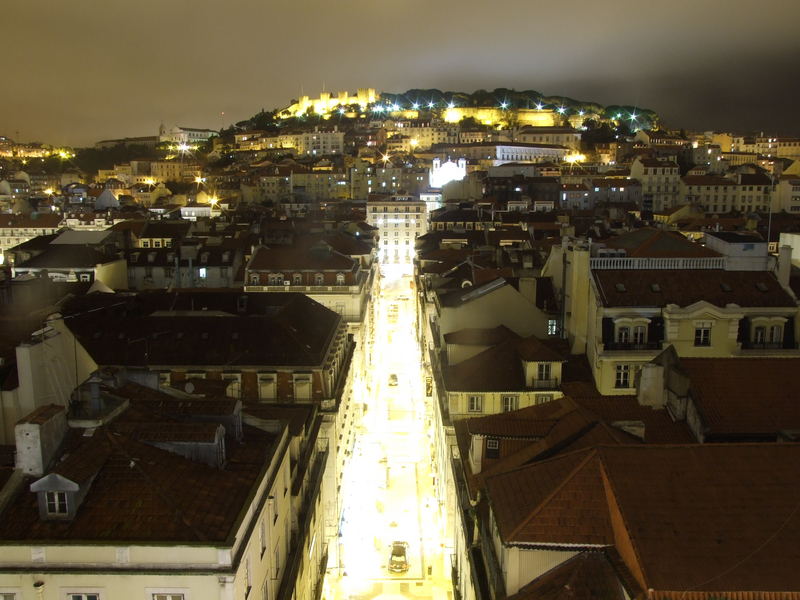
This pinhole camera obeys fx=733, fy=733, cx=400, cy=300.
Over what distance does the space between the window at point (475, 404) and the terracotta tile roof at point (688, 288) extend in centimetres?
800

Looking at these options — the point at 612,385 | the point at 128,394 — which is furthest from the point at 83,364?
the point at 612,385

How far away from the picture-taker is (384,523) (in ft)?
149

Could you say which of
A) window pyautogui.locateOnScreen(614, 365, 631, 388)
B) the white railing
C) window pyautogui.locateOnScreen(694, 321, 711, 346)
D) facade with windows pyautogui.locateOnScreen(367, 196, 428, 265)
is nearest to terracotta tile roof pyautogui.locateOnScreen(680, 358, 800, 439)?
window pyautogui.locateOnScreen(694, 321, 711, 346)

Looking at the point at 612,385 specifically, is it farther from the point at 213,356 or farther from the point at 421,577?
the point at 213,356

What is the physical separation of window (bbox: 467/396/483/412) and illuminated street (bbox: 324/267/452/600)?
8.95 m

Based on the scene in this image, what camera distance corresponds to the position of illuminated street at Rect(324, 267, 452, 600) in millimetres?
39000

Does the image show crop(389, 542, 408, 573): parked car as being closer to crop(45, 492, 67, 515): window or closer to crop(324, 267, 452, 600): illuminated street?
crop(324, 267, 452, 600): illuminated street

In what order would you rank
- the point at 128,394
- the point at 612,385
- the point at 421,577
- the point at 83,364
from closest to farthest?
1. the point at 128,394
2. the point at 83,364
3. the point at 612,385
4. the point at 421,577

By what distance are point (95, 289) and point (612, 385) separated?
41.8 metres

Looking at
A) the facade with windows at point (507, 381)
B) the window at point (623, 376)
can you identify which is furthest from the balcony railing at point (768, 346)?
the facade with windows at point (507, 381)

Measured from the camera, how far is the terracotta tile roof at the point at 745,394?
24641 millimetres

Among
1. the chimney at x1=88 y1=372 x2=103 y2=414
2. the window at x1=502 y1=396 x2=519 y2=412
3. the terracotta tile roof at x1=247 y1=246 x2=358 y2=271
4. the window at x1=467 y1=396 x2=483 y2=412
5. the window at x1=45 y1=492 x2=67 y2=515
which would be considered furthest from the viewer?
the terracotta tile roof at x1=247 y1=246 x2=358 y2=271

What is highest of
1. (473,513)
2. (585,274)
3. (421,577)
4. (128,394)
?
(585,274)

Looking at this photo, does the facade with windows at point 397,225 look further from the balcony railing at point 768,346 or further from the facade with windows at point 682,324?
the balcony railing at point 768,346
